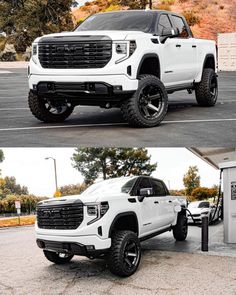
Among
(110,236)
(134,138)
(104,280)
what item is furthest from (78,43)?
(104,280)

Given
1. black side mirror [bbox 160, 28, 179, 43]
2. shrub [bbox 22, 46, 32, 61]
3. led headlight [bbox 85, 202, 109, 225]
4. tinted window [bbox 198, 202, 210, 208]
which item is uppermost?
shrub [bbox 22, 46, 32, 61]

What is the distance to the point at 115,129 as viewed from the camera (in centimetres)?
853

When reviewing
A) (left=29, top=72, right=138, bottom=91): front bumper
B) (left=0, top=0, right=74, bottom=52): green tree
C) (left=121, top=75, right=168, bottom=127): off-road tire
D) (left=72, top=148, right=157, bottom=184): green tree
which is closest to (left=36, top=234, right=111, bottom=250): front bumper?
(left=121, top=75, right=168, bottom=127): off-road tire

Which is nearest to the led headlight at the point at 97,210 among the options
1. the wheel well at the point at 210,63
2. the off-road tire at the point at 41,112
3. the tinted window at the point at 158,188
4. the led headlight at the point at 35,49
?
the tinted window at the point at 158,188

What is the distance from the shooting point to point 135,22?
9.23 meters

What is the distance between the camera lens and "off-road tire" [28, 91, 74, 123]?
29.3ft

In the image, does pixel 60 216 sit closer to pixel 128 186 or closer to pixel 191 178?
pixel 128 186

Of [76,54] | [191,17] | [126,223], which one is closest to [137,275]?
[126,223]

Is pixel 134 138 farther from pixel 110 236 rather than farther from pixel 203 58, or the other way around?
pixel 203 58

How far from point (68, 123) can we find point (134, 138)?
2172mm

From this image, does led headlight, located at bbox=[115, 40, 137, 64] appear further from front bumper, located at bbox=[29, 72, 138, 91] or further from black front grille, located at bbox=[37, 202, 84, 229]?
black front grille, located at bbox=[37, 202, 84, 229]

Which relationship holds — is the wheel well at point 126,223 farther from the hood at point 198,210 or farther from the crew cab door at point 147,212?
the hood at point 198,210

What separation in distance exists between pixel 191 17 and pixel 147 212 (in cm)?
5276

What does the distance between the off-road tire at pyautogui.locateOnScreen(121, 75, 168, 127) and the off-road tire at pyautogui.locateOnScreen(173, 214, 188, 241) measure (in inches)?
121
